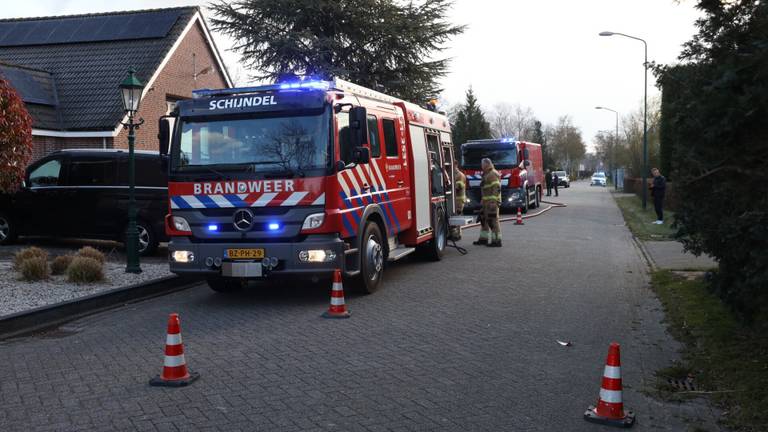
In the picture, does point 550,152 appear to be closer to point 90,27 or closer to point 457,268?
point 90,27

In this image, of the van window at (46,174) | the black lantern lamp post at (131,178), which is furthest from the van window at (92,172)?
the black lantern lamp post at (131,178)

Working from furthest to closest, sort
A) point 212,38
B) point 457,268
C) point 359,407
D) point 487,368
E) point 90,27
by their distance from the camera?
point 212,38
point 90,27
point 457,268
point 487,368
point 359,407

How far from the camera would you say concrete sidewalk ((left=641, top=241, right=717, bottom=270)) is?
11641 millimetres

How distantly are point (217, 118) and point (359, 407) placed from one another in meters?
5.01

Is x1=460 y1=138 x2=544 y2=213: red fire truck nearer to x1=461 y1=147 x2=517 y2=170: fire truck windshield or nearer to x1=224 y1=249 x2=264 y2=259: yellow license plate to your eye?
x1=461 y1=147 x2=517 y2=170: fire truck windshield

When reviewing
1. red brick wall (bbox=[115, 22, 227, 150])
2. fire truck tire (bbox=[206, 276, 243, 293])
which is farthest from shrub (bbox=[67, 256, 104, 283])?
red brick wall (bbox=[115, 22, 227, 150])

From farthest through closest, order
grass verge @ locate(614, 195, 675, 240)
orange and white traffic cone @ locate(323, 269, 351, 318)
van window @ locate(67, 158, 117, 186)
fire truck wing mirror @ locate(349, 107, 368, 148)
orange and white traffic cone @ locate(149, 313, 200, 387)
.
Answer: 1. grass verge @ locate(614, 195, 675, 240)
2. van window @ locate(67, 158, 117, 186)
3. fire truck wing mirror @ locate(349, 107, 368, 148)
4. orange and white traffic cone @ locate(323, 269, 351, 318)
5. orange and white traffic cone @ locate(149, 313, 200, 387)

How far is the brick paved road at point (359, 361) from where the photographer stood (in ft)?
15.3

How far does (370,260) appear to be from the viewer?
921 cm

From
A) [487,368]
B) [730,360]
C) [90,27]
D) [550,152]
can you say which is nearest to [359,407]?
[487,368]

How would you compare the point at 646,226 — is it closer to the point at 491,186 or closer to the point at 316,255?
the point at 491,186

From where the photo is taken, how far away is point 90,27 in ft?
89.5

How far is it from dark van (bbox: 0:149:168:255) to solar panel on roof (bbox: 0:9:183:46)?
44.5 ft

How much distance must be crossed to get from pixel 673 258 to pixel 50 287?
421 inches
